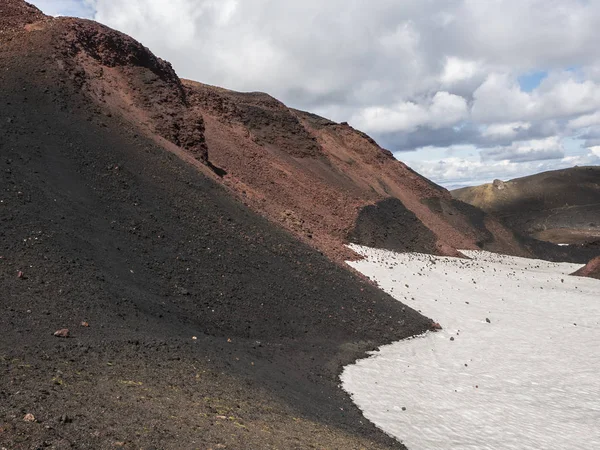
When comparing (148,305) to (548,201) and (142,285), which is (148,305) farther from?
(548,201)

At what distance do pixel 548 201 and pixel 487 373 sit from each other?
291 ft

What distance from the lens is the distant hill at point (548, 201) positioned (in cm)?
7244

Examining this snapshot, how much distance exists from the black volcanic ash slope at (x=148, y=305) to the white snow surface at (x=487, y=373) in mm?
881

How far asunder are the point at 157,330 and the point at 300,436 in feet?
12.3

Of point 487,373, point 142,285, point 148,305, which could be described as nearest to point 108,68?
point 142,285

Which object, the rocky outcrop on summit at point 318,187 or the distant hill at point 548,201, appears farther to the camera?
the distant hill at point 548,201

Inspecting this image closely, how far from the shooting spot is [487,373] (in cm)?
1216

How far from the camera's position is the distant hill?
72438 mm

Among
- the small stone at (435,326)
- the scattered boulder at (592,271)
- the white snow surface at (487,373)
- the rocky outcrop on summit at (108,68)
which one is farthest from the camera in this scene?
the scattered boulder at (592,271)

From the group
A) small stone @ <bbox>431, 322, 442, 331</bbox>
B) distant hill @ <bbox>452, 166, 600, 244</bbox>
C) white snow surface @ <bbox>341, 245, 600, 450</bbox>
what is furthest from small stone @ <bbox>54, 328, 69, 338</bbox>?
distant hill @ <bbox>452, 166, 600, 244</bbox>

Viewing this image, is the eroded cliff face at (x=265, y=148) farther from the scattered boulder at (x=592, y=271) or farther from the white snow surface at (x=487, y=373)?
the scattered boulder at (x=592, y=271)

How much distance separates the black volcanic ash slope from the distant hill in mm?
56671

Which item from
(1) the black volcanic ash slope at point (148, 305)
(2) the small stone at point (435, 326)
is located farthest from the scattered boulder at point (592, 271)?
(1) the black volcanic ash slope at point (148, 305)

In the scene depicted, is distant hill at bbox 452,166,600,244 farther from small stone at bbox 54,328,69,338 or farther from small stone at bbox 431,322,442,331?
small stone at bbox 54,328,69,338
